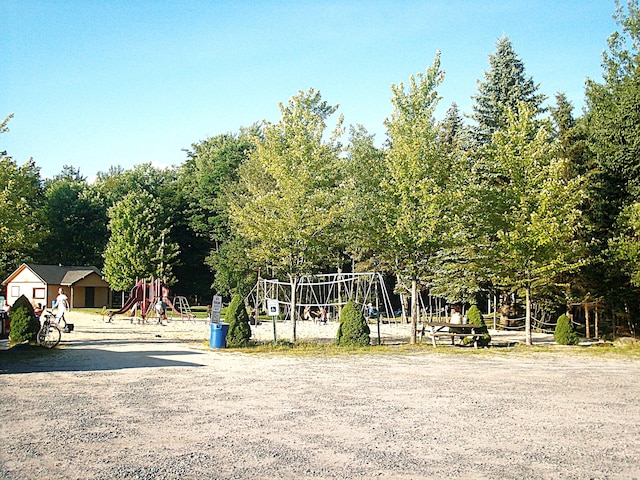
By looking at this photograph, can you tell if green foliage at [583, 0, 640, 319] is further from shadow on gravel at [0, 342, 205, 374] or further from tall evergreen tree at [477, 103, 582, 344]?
shadow on gravel at [0, 342, 205, 374]

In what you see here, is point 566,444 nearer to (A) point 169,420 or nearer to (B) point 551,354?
(A) point 169,420

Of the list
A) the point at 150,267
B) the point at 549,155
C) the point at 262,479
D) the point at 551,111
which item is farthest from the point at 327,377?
the point at 150,267

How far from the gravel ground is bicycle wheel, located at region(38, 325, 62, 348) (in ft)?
8.07

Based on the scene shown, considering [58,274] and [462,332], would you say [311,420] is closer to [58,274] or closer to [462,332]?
[462,332]

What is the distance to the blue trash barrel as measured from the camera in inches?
789

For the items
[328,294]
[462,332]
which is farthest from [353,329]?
[328,294]

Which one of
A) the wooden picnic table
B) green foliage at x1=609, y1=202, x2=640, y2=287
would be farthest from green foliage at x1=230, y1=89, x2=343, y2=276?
green foliage at x1=609, y1=202, x2=640, y2=287

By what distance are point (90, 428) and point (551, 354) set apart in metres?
15.2

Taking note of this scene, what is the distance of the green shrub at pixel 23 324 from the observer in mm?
18203

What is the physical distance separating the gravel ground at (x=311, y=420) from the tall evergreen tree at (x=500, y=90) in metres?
21.0

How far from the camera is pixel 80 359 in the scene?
16.2 metres

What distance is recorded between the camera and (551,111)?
3462 centimetres

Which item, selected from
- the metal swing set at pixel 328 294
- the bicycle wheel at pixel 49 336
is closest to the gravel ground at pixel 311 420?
the bicycle wheel at pixel 49 336

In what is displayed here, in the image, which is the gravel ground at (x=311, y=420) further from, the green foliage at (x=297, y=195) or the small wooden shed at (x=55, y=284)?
the small wooden shed at (x=55, y=284)
